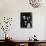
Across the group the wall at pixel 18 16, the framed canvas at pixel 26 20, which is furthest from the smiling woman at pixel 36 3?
the framed canvas at pixel 26 20

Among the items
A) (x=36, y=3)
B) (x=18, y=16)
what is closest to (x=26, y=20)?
(x=18, y=16)

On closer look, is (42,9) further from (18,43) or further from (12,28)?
(18,43)

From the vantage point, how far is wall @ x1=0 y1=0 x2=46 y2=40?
411 centimetres

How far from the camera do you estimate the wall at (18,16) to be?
4109 mm

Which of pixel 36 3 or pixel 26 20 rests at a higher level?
pixel 36 3

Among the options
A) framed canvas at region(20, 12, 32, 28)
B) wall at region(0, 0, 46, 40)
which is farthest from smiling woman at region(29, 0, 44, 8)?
framed canvas at region(20, 12, 32, 28)

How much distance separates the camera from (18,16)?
13.8ft

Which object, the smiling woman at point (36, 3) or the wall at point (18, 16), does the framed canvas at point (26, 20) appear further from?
the smiling woman at point (36, 3)

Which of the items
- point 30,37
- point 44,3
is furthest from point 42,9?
point 30,37

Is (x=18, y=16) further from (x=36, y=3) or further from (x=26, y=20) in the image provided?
(x=36, y=3)

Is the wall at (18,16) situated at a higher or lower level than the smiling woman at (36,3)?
lower

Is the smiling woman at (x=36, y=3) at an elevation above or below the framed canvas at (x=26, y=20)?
above

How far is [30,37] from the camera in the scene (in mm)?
4070

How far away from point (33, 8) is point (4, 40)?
1408mm
